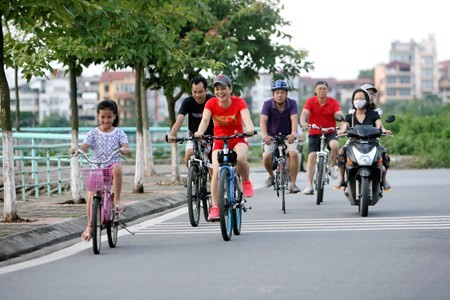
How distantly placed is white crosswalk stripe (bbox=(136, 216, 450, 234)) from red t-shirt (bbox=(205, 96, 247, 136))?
1.15m

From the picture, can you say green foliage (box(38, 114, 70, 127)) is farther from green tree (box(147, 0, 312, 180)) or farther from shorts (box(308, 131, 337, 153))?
shorts (box(308, 131, 337, 153))

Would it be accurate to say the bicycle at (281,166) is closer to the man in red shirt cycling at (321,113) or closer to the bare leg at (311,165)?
the man in red shirt cycling at (321,113)

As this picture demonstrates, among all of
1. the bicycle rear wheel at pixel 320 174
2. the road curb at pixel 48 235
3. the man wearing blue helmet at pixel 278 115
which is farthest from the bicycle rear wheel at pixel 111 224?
the bicycle rear wheel at pixel 320 174

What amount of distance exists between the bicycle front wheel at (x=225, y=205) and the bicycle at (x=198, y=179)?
69.7 inches

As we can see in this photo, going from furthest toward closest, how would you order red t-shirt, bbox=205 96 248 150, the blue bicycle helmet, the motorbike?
the blue bicycle helmet < the motorbike < red t-shirt, bbox=205 96 248 150

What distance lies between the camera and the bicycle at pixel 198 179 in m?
16.3

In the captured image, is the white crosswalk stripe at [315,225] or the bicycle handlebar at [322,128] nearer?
the white crosswalk stripe at [315,225]

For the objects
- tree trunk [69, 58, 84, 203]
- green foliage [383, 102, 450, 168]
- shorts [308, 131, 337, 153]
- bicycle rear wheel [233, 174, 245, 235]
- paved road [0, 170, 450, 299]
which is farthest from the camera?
green foliage [383, 102, 450, 168]

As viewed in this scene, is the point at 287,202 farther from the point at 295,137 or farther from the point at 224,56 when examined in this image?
the point at 224,56

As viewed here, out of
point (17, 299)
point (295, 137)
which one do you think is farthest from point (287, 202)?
point (17, 299)

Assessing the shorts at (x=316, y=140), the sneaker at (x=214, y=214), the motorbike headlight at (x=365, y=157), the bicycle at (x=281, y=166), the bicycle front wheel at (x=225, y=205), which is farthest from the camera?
the shorts at (x=316, y=140)

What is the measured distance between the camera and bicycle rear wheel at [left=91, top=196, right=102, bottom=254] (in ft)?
42.9

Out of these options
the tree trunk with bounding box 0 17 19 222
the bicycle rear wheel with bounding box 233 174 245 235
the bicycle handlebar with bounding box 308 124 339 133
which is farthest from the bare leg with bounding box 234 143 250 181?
the bicycle handlebar with bounding box 308 124 339 133

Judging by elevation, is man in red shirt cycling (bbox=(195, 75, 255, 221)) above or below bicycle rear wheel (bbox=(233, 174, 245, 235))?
above
